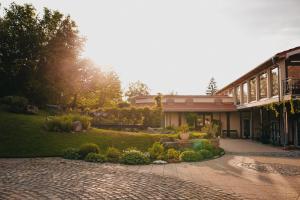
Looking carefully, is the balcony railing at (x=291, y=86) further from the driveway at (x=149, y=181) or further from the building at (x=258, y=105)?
the driveway at (x=149, y=181)

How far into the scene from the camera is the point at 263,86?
25078 mm

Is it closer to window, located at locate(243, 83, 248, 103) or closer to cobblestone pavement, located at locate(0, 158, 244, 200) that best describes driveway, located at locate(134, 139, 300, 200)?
cobblestone pavement, located at locate(0, 158, 244, 200)

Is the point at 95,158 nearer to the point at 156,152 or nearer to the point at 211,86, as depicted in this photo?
the point at 156,152

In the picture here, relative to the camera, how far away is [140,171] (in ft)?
36.3

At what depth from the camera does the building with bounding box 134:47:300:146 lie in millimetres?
20375

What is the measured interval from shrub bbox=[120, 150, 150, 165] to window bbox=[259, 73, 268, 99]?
49.5ft

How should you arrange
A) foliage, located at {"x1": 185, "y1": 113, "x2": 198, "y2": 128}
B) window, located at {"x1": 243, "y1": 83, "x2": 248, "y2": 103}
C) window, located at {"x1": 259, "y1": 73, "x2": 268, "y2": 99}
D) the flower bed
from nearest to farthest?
1. the flower bed
2. window, located at {"x1": 259, "y1": 73, "x2": 268, "y2": 99}
3. window, located at {"x1": 243, "y1": 83, "x2": 248, "y2": 103}
4. foliage, located at {"x1": 185, "y1": 113, "x2": 198, "y2": 128}

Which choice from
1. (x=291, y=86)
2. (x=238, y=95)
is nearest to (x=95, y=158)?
(x=291, y=86)

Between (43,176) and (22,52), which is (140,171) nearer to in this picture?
(43,176)

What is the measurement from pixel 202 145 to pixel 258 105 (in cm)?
1036

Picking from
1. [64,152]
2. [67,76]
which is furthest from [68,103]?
[64,152]

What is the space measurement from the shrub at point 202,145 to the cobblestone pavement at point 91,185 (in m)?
6.41

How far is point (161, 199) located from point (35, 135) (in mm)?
12963

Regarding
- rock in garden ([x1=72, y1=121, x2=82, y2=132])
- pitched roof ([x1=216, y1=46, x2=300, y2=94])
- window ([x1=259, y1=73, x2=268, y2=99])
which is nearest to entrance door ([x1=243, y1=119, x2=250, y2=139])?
pitched roof ([x1=216, y1=46, x2=300, y2=94])
